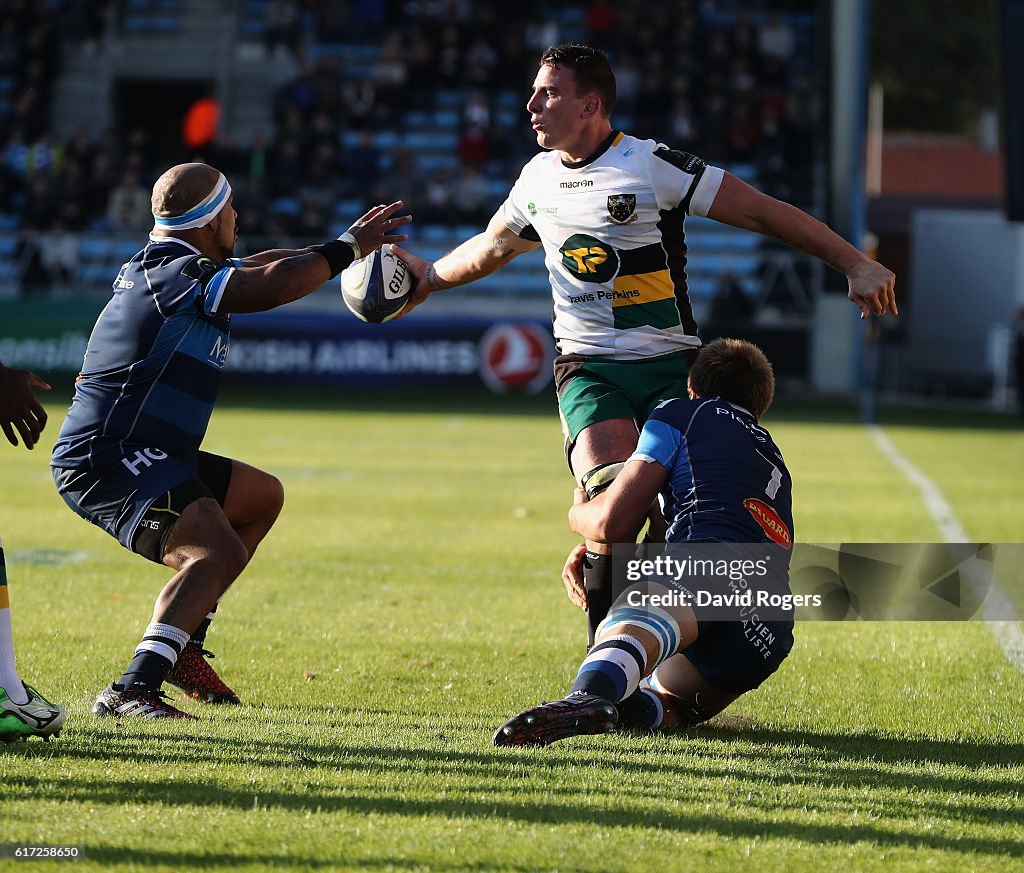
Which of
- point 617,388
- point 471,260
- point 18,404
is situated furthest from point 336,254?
point 18,404

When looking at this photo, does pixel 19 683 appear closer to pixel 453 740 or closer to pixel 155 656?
pixel 155 656

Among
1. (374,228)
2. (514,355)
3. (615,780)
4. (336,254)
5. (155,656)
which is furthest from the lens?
(514,355)

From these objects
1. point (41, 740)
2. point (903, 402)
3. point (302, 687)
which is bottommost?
point (903, 402)

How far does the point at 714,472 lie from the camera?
4922mm

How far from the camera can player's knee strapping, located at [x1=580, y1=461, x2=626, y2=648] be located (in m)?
5.52

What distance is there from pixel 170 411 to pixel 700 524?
1.84m

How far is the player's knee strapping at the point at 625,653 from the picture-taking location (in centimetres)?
461

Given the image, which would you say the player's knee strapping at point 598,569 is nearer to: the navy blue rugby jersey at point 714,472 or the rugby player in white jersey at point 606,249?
the rugby player in white jersey at point 606,249

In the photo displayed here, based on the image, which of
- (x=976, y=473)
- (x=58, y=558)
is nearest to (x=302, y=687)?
(x=58, y=558)

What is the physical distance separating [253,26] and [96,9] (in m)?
3.65

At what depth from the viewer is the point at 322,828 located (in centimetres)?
370

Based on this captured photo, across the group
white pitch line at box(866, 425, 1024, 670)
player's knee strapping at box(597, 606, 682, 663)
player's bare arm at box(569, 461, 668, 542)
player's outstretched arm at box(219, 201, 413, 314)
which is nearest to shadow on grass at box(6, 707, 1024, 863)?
player's knee strapping at box(597, 606, 682, 663)

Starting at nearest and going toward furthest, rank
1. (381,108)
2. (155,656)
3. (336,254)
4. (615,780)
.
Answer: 1. (615,780)
2. (155,656)
3. (336,254)
4. (381,108)

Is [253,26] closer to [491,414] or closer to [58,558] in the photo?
[491,414]
